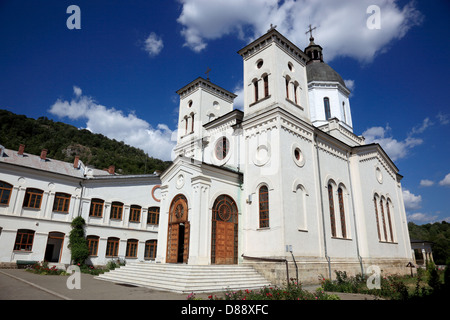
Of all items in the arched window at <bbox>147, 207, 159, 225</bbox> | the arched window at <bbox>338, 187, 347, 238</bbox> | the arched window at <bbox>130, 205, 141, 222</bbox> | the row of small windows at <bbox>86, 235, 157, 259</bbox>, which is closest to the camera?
the arched window at <bbox>338, 187, 347, 238</bbox>

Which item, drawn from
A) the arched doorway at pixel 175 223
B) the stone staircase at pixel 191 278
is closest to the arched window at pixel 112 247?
the stone staircase at pixel 191 278

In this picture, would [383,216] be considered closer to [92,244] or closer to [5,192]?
[92,244]

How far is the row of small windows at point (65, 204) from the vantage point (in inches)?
858

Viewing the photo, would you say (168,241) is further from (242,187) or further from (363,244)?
(363,244)

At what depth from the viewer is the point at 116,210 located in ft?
87.5

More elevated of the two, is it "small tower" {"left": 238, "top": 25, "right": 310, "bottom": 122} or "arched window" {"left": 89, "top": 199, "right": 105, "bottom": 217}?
"small tower" {"left": 238, "top": 25, "right": 310, "bottom": 122}

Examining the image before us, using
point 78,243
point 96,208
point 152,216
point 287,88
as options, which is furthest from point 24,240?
point 287,88

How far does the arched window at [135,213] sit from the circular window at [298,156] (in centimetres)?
1728

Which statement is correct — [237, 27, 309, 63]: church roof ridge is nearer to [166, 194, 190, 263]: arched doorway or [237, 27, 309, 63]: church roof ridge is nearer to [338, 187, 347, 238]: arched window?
[338, 187, 347, 238]: arched window

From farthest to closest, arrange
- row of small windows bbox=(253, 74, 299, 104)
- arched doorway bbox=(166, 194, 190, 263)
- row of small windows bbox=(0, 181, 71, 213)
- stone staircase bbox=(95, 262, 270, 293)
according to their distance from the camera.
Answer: row of small windows bbox=(0, 181, 71, 213) < row of small windows bbox=(253, 74, 299, 104) < arched doorway bbox=(166, 194, 190, 263) < stone staircase bbox=(95, 262, 270, 293)

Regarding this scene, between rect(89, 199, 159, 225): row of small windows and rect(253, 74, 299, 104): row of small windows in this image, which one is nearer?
rect(253, 74, 299, 104): row of small windows

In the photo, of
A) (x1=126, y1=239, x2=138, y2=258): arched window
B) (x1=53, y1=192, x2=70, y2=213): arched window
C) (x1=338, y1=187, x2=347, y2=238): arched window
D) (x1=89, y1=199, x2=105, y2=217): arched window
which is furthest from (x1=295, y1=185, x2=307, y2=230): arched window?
(x1=53, y1=192, x2=70, y2=213): arched window

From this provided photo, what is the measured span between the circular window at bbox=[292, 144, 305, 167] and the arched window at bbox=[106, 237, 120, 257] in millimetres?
18275

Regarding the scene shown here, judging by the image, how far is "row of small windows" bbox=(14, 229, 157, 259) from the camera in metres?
21.7
